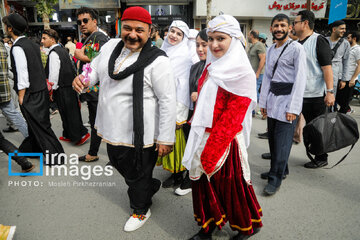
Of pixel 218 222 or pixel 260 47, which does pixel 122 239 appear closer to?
pixel 218 222

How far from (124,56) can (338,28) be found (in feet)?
14.7

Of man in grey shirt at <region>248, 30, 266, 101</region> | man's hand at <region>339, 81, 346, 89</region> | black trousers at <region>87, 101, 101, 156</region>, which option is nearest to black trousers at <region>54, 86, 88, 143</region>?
black trousers at <region>87, 101, 101, 156</region>

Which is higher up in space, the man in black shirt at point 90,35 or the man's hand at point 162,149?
the man in black shirt at point 90,35

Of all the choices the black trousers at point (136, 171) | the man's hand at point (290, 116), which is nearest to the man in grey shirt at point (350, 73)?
the man's hand at point (290, 116)

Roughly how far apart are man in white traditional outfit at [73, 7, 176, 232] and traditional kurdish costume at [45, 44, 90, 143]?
6.78 feet

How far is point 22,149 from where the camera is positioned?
3.84 metres

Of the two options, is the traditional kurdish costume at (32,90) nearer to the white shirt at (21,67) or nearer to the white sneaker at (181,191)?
the white shirt at (21,67)

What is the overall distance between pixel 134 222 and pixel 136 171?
1.63ft

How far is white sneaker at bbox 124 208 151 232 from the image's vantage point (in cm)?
235

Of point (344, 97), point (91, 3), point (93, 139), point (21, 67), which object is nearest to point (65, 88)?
point (21, 67)

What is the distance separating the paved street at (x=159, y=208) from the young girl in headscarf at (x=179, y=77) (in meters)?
0.43

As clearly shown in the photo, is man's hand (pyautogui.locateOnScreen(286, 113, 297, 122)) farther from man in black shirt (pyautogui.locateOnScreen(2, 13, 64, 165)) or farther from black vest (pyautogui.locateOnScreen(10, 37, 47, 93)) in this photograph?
black vest (pyautogui.locateOnScreen(10, 37, 47, 93))

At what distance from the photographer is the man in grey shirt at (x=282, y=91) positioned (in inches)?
104

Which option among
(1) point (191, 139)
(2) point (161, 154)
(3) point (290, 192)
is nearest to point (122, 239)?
(2) point (161, 154)
